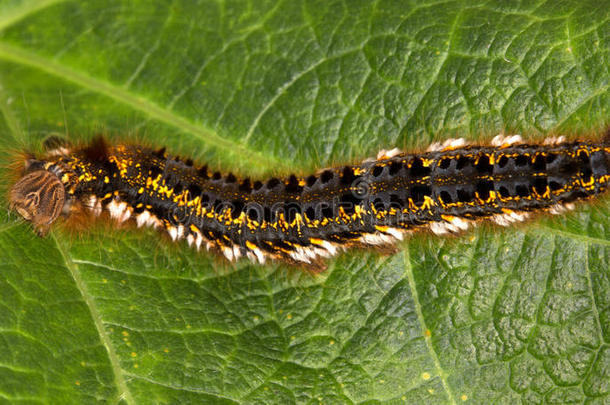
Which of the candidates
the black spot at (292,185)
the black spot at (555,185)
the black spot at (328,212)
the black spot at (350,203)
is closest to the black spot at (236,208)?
the black spot at (292,185)

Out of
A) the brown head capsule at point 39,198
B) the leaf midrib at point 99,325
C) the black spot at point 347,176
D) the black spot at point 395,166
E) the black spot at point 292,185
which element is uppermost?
the black spot at point 395,166

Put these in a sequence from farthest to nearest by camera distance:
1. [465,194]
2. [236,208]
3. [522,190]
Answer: [236,208]
[465,194]
[522,190]

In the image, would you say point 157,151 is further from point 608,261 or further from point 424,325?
point 608,261

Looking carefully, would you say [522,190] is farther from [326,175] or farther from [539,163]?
[326,175]

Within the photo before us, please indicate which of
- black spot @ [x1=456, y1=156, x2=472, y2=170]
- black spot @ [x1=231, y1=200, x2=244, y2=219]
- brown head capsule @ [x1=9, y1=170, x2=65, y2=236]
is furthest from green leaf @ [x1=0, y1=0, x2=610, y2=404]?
black spot @ [x1=231, y1=200, x2=244, y2=219]

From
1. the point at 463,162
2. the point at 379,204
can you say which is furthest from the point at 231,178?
the point at 463,162

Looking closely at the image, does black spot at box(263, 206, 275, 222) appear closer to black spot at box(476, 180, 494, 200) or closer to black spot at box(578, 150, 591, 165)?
black spot at box(476, 180, 494, 200)

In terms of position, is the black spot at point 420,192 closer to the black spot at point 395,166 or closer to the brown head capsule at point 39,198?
the black spot at point 395,166
